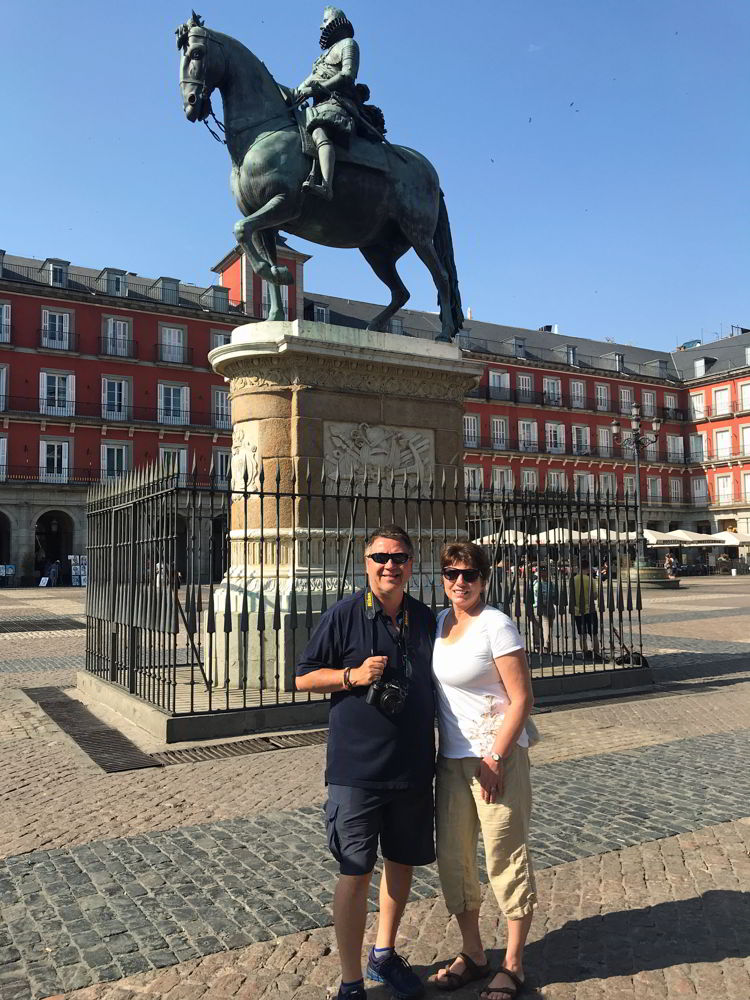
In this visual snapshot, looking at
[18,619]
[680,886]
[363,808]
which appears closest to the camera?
[363,808]

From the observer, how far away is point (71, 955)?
2.99m

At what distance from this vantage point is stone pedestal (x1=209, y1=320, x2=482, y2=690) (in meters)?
7.83

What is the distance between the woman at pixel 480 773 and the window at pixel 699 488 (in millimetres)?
61284

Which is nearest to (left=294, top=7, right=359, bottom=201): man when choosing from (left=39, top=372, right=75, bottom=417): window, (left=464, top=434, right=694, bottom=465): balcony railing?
(left=39, top=372, right=75, bottom=417): window

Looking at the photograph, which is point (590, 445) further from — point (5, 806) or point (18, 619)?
point (5, 806)

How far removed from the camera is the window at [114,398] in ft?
137

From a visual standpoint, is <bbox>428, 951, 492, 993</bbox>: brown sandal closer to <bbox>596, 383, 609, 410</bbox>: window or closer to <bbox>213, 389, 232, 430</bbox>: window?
<bbox>213, 389, 232, 430</bbox>: window

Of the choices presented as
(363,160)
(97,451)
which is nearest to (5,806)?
(363,160)

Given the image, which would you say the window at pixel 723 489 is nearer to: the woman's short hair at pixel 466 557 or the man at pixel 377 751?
the woman's short hair at pixel 466 557

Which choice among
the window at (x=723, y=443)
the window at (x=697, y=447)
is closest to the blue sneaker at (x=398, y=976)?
the window at (x=723, y=443)

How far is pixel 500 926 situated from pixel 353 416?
5757 mm

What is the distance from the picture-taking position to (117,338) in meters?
42.2

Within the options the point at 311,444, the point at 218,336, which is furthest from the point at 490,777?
the point at 218,336

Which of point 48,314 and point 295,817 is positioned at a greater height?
point 48,314
